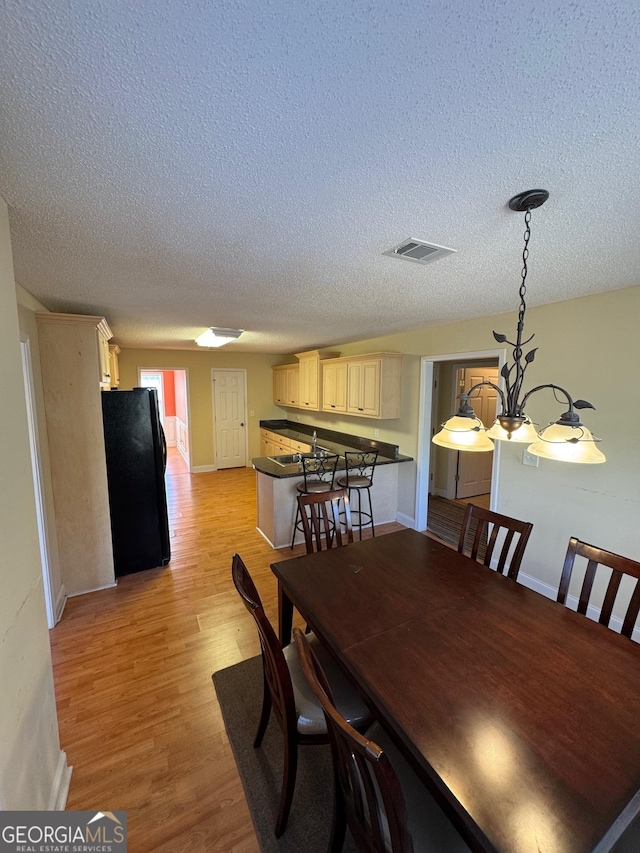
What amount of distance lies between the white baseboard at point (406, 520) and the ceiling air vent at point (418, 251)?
3.26 meters

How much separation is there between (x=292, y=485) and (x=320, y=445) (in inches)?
75.9

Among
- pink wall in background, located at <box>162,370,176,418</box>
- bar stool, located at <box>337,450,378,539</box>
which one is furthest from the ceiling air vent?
pink wall in background, located at <box>162,370,176,418</box>

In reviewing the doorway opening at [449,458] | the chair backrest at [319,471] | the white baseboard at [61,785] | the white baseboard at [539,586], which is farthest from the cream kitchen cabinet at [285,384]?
the white baseboard at [61,785]

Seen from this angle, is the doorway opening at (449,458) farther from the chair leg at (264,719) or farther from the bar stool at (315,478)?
the chair leg at (264,719)

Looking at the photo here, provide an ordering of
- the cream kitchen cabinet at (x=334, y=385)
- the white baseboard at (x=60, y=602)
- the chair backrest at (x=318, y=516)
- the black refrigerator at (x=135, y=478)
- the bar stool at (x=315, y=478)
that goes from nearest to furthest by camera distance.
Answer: the chair backrest at (x=318, y=516) → the white baseboard at (x=60, y=602) → the black refrigerator at (x=135, y=478) → the bar stool at (x=315, y=478) → the cream kitchen cabinet at (x=334, y=385)

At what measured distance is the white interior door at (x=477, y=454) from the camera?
203 inches

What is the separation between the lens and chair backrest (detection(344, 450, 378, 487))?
397 cm

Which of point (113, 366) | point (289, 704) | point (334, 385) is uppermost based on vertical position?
point (113, 366)

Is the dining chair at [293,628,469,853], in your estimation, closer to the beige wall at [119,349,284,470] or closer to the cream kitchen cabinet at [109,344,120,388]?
the cream kitchen cabinet at [109,344,120,388]

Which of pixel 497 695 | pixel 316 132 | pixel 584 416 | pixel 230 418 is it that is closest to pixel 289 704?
pixel 497 695

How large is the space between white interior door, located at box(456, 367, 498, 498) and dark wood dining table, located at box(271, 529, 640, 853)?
12.6 ft

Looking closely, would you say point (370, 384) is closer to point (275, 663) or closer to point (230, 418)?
point (275, 663)

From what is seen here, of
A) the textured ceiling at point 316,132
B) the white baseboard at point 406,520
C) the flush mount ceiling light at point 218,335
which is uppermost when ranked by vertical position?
the textured ceiling at point 316,132

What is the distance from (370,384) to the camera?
4.38m
